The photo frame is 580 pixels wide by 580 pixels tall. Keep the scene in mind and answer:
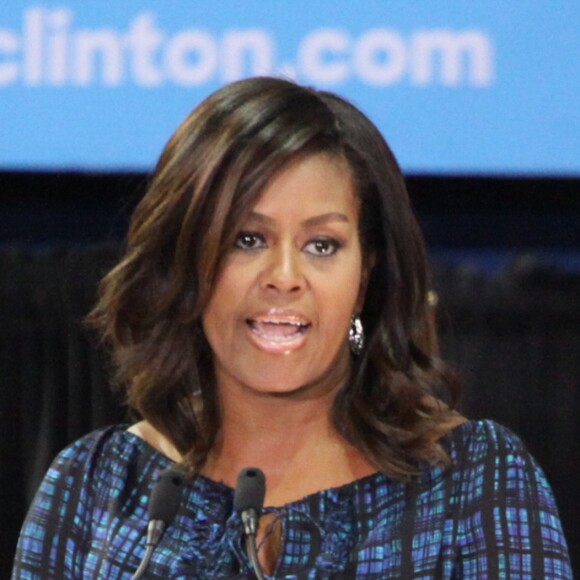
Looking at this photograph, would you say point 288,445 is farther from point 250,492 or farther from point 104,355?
point 104,355

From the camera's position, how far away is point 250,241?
217 centimetres

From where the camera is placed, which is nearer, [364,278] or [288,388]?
[288,388]

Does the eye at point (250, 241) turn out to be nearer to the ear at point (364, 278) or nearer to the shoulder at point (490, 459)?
the ear at point (364, 278)

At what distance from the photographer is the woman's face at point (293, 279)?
2.13 meters

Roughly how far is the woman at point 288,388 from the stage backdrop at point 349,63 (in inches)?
56.0

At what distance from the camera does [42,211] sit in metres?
4.03

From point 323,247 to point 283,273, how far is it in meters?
0.09

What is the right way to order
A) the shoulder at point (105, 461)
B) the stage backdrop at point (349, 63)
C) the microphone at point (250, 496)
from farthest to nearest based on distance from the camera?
the stage backdrop at point (349, 63)
the shoulder at point (105, 461)
the microphone at point (250, 496)

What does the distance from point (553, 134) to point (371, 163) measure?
5.27 feet

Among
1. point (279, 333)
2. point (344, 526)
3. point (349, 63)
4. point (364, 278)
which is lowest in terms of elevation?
point (344, 526)

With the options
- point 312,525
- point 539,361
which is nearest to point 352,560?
point 312,525

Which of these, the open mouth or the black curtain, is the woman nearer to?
the open mouth

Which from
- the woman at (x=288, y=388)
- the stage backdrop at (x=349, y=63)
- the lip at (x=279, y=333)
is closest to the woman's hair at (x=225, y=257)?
the woman at (x=288, y=388)

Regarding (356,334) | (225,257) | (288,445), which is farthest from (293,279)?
(288,445)
